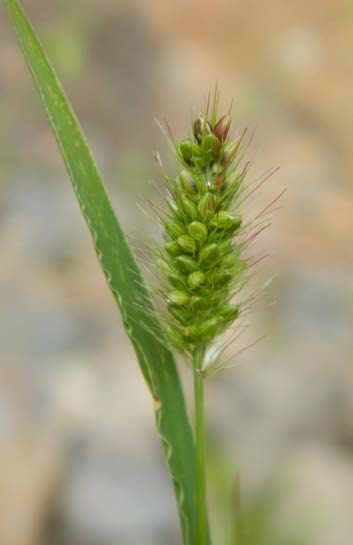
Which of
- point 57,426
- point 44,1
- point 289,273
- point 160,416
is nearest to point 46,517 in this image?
point 57,426

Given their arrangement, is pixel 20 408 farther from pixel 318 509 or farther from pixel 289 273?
pixel 289 273

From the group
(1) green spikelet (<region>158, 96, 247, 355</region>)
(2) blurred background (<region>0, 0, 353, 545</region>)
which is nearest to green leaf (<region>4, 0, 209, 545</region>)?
(1) green spikelet (<region>158, 96, 247, 355</region>)

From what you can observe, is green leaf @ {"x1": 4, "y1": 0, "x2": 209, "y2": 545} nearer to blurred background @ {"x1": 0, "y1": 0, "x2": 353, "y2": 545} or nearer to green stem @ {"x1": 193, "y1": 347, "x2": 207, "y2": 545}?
green stem @ {"x1": 193, "y1": 347, "x2": 207, "y2": 545}

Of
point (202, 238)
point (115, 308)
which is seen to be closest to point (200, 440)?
point (202, 238)

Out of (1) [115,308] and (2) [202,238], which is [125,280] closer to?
(2) [202,238]

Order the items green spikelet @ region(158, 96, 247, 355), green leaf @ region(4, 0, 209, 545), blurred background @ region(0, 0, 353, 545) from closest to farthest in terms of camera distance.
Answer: green spikelet @ region(158, 96, 247, 355) → green leaf @ region(4, 0, 209, 545) → blurred background @ region(0, 0, 353, 545)

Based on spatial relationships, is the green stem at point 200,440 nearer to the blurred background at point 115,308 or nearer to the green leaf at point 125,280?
the green leaf at point 125,280

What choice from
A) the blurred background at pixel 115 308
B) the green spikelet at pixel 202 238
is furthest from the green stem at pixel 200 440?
the blurred background at pixel 115 308
